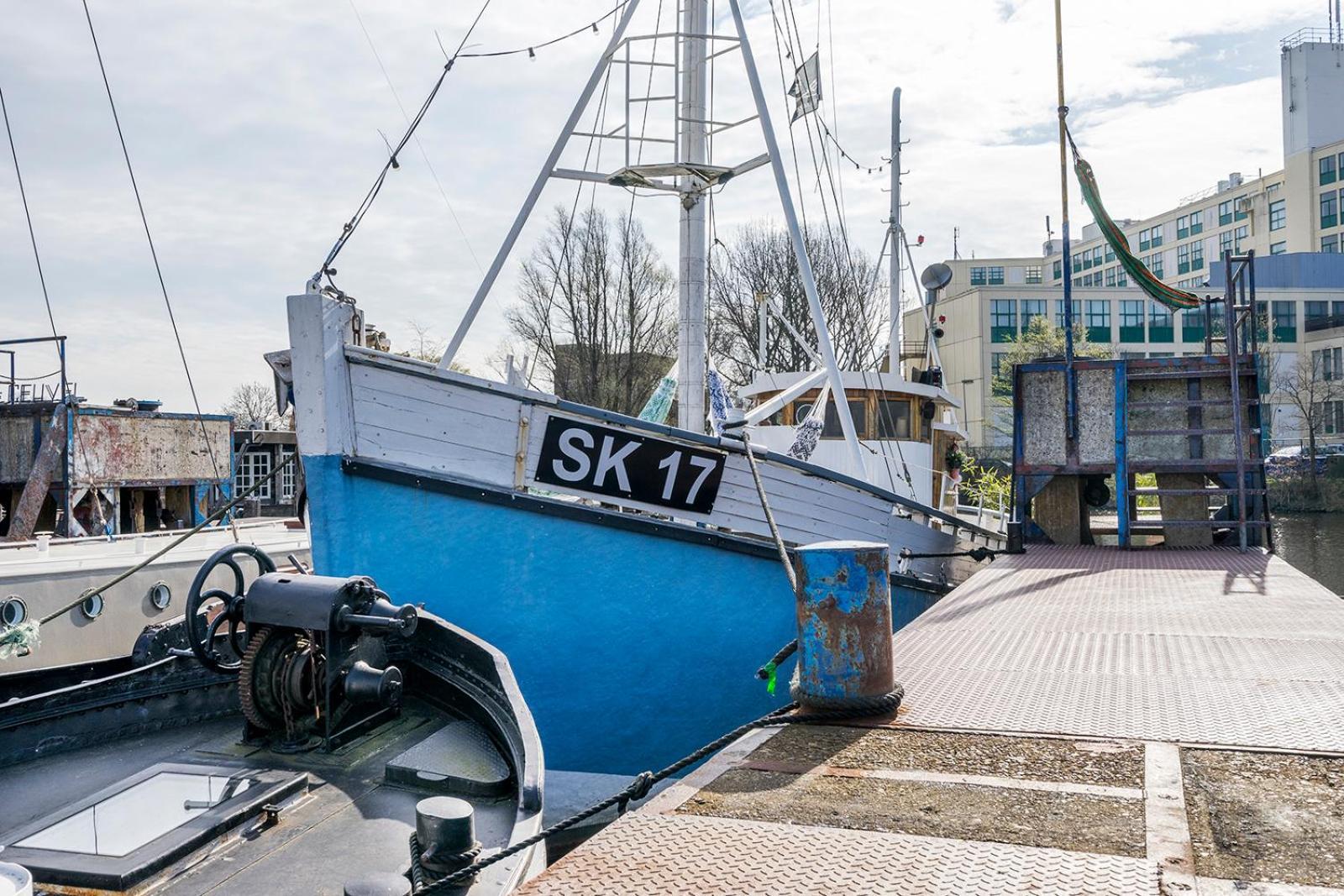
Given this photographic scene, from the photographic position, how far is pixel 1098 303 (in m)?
51.6

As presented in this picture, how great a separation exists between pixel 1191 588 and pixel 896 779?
188 inches

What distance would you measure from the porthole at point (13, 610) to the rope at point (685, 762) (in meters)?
8.95

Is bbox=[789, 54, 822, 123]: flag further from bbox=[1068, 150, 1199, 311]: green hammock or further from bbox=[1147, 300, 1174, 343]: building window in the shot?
bbox=[1147, 300, 1174, 343]: building window

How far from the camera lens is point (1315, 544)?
2812 cm

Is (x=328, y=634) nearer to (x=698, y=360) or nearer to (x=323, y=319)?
(x=323, y=319)

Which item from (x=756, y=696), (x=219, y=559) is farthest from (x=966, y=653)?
(x=219, y=559)

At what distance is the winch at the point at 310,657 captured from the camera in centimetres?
434

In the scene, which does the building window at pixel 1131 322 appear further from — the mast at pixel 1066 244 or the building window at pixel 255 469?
the mast at pixel 1066 244

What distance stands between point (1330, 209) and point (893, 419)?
5357cm

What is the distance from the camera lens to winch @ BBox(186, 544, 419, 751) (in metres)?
4.34

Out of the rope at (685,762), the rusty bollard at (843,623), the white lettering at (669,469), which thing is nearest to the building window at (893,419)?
the white lettering at (669,469)

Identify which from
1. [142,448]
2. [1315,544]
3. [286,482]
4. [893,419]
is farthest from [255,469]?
[1315,544]

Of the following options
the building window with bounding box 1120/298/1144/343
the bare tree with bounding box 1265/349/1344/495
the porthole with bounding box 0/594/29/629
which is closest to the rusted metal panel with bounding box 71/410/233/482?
the porthole with bounding box 0/594/29/629

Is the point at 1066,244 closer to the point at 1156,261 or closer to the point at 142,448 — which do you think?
the point at 142,448
